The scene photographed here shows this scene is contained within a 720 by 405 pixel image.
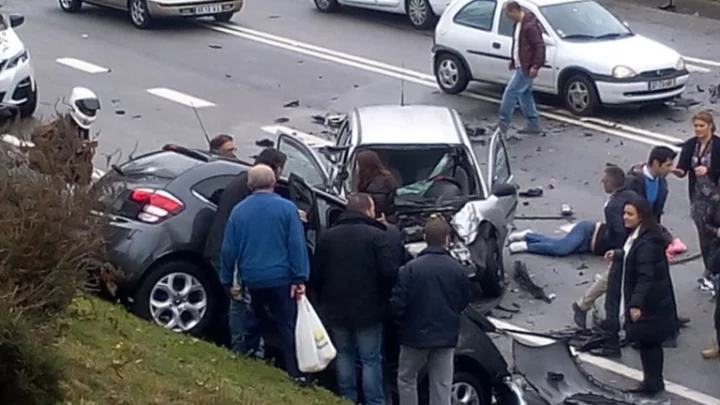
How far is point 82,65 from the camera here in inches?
882

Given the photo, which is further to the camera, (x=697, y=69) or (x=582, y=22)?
(x=697, y=69)

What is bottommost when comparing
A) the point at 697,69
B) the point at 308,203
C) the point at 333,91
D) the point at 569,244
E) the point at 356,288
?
the point at 333,91

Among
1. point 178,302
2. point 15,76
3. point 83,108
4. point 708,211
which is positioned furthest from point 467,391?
point 15,76

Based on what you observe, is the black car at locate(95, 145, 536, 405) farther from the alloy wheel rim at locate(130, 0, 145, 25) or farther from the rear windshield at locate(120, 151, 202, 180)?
the alloy wheel rim at locate(130, 0, 145, 25)

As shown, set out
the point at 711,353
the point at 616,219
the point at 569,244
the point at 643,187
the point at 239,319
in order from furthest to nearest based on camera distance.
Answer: the point at 569,244
the point at 616,219
the point at 643,187
the point at 711,353
the point at 239,319

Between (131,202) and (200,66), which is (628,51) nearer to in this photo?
(200,66)

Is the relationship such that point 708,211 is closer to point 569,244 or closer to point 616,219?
point 616,219

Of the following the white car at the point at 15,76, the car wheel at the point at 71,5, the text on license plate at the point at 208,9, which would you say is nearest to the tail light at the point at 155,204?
the white car at the point at 15,76

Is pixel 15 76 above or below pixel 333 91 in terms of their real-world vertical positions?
above

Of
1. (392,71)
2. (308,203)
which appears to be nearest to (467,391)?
(308,203)

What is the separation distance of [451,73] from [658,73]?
117 inches

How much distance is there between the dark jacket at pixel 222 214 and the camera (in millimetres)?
10367

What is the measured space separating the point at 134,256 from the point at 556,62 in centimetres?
982

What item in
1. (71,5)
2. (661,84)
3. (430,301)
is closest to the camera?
(430,301)
